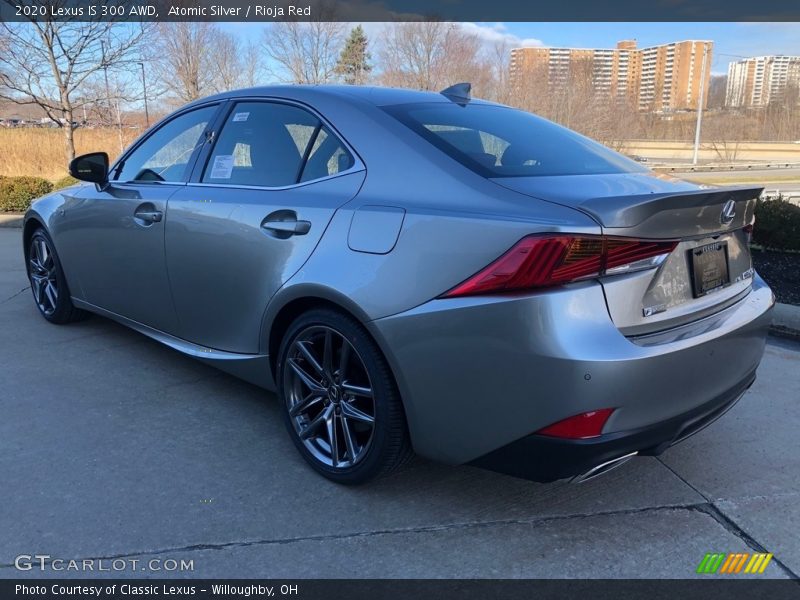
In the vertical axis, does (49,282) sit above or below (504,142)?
below

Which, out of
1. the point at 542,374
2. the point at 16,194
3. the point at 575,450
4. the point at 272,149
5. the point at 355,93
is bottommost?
the point at 16,194

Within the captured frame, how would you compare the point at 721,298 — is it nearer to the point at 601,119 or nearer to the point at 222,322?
the point at 222,322

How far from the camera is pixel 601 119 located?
86.7 feet

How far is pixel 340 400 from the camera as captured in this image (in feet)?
9.07

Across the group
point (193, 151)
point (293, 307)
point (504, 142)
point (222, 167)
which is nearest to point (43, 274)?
point (193, 151)

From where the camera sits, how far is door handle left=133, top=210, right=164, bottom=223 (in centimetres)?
359

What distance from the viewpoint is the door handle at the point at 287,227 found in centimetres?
276

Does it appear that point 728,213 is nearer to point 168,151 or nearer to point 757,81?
point 168,151

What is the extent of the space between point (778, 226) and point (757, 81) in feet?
179

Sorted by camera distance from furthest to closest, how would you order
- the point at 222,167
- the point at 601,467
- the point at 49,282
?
1. the point at 49,282
2. the point at 222,167
3. the point at 601,467

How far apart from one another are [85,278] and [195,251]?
1543 mm

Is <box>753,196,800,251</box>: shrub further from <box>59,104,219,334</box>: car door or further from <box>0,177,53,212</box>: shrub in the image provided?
<box>0,177,53,212</box>: shrub

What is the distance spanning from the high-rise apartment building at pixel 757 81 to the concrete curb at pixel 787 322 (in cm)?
5097

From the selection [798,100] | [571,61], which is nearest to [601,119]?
[571,61]
